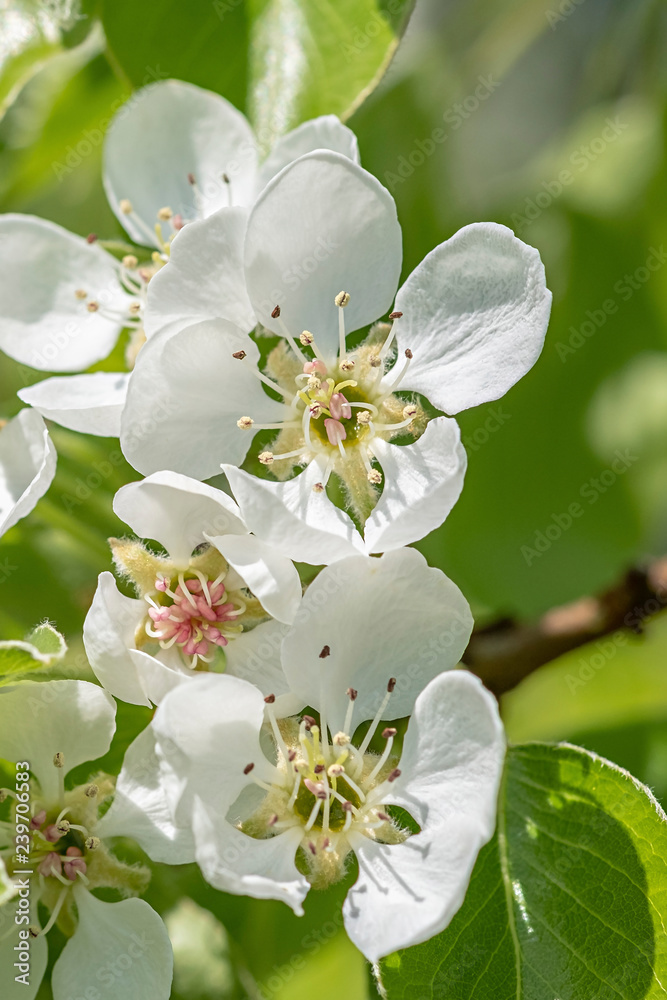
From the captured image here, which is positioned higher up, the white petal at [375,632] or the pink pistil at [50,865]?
the white petal at [375,632]

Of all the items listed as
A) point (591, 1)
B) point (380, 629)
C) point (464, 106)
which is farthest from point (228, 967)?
point (591, 1)

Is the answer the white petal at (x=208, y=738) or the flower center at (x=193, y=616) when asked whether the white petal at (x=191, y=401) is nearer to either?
the flower center at (x=193, y=616)

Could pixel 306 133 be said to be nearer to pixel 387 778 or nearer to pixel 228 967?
pixel 387 778
